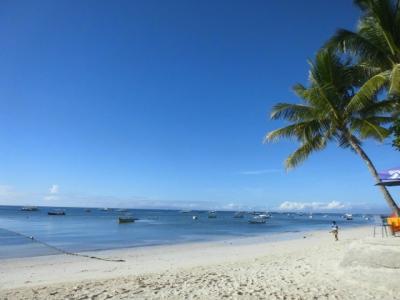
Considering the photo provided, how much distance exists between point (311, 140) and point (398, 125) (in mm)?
5663

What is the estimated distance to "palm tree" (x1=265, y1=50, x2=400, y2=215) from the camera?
1275 cm

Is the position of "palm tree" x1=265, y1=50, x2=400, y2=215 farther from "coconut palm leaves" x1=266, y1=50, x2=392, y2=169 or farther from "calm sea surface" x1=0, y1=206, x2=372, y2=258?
"calm sea surface" x1=0, y1=206, x2=372, y2=258

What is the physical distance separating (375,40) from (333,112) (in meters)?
2.77

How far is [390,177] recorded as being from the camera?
34.0 ft

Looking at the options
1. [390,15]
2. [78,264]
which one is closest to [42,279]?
[78,264]

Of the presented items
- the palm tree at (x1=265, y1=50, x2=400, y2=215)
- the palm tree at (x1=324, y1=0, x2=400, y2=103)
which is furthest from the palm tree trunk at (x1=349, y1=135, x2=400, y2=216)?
the palm tree at (x1=324, y1=0, x2=400, y2=103)

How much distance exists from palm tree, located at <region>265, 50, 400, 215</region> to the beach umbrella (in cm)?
91

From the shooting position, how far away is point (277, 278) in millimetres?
9539

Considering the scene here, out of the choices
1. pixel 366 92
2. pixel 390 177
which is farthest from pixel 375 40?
pixel 390 177

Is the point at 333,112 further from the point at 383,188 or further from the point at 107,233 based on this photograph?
the point at 107,233

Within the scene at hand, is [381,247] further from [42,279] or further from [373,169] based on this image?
[42,279]

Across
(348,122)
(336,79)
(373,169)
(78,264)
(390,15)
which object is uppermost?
(390,15)

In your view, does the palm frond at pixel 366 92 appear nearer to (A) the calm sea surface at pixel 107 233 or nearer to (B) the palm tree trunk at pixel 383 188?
(B) the palm tree trunk at pixel 383 188

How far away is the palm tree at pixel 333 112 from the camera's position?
12.8 meters
